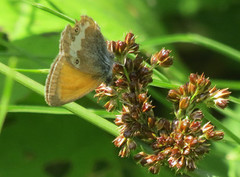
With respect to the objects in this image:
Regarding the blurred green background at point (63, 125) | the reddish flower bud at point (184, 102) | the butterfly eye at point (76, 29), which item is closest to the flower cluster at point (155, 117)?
the reddish flower bud at point (184, 102)

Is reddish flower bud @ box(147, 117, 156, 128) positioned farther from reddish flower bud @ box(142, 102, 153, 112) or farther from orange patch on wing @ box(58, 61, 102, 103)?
orange patch on wing @ box(58, 61, 102, 103)

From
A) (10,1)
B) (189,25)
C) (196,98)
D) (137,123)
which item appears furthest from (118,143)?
(189,25)

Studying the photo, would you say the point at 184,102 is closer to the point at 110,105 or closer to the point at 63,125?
the point at 110,105

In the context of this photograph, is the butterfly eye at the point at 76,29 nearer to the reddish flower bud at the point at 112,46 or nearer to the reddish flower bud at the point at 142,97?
Result: the reddish flower bud at the point at 112,46

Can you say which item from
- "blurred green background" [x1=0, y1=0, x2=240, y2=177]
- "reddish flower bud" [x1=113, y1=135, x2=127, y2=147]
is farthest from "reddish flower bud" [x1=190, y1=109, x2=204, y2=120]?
"blurred green background" [x1=0, y1=0, x2=240, y2=177]

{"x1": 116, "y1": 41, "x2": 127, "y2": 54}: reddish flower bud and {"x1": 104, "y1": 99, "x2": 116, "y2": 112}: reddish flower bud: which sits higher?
{"x1": 116, "y1": 41, "x2": 127, "y2": 54}: reddish flower bud

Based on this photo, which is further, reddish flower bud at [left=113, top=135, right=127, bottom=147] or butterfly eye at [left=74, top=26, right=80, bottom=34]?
butterfly eye at [left=74, top=26, right=80, bottom=34]

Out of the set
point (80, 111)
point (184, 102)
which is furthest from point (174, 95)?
point (80, 111)

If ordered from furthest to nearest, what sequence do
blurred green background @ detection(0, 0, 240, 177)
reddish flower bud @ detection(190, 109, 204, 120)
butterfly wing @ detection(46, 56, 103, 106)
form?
blurred green background @ detection(0, 0, 240, 177) → reddish flower bud @ detection(190, 109, 204, 120) → butterfly wing @ detection(46, 56, 103, 106)
